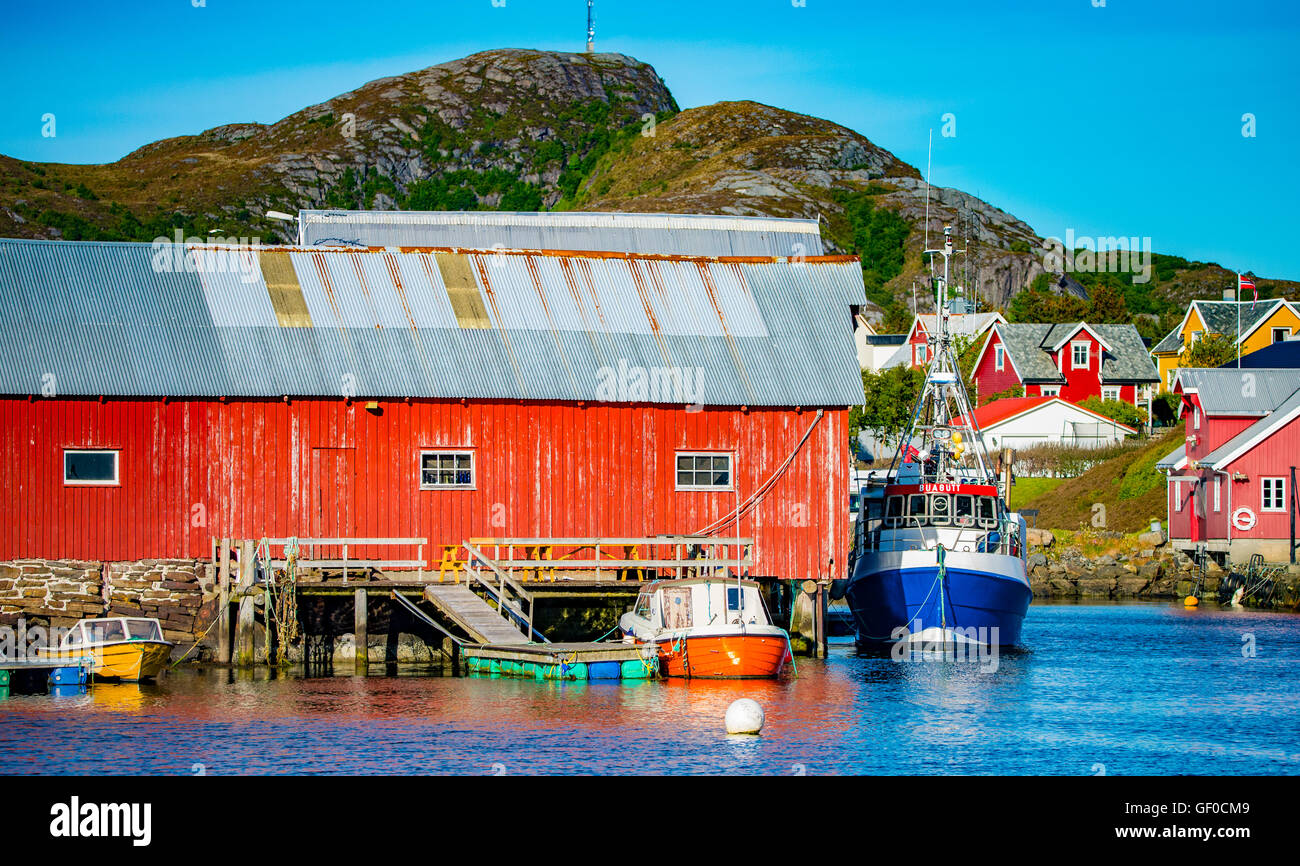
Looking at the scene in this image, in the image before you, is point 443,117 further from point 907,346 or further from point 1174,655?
point 1174,655

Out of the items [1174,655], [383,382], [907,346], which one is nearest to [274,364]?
[383,382]

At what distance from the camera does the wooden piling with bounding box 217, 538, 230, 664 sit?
3294 centimetres

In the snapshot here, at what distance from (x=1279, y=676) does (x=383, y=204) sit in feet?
477

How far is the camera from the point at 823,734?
25.7 m

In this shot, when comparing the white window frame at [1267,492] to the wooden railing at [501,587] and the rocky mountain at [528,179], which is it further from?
the rocky mountain at [528,179]

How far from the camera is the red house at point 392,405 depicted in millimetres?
34594

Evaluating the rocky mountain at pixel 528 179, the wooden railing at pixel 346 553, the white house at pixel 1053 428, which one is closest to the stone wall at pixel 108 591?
the wooden railing at pixel 346 553

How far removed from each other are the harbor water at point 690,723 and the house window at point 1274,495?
1953 centimetres

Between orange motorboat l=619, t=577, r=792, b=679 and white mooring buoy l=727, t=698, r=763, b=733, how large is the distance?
243 inches

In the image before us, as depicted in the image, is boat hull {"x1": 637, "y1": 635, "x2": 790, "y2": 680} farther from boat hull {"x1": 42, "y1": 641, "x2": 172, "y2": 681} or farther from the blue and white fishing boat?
boat hull {"x1": 42, "y1": 641, "x2": 172, "y2": 681}

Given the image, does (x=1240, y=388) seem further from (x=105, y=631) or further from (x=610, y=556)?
(x=105, y=631)

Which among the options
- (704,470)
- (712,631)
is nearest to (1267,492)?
(704,470)

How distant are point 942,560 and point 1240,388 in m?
28.9
